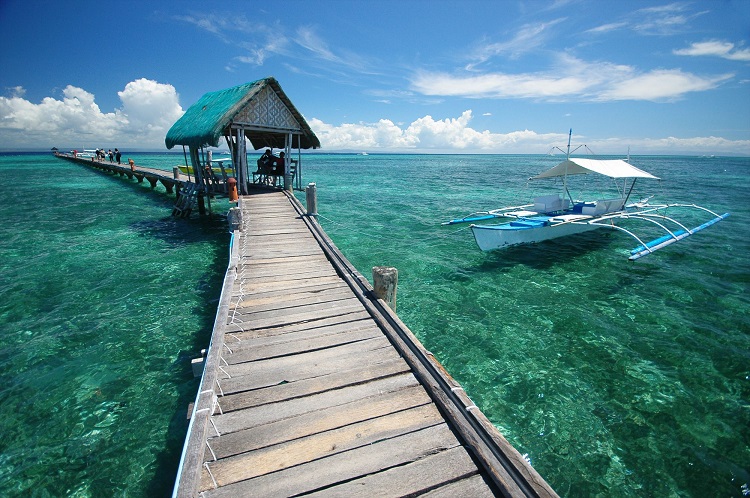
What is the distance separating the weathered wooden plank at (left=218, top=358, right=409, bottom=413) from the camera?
3877mm

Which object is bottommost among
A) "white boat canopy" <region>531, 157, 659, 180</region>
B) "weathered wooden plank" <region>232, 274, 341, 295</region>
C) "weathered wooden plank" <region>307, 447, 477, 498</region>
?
"weathered wooden plank" <region>307, 447, 477, 498</region>

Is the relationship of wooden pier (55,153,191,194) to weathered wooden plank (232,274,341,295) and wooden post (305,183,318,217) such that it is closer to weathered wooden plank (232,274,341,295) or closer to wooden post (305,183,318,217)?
wooden post (305,183,318,217)

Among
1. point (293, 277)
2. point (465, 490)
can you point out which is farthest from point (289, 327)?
point (465, 490)

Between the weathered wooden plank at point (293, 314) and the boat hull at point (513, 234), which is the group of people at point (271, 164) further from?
the weathered wooden plank at point (293, 314)

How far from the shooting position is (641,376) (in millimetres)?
6574

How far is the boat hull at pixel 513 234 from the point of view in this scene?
12380mm

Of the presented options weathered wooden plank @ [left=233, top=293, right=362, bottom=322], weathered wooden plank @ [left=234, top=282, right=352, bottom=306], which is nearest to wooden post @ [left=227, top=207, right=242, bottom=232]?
weathered wooden plank @ [left=234, top=282, right=352, bottom=306]

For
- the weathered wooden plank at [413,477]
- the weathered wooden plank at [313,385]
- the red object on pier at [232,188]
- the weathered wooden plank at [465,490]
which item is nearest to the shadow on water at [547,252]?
the weathered wooden plank at [313,385]

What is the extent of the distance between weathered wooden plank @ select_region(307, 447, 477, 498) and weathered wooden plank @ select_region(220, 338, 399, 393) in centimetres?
160

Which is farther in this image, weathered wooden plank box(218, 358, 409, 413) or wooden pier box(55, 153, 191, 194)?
wooden pier box(55, 153, 191, 194)

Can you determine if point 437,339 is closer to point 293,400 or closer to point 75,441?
point 293,400

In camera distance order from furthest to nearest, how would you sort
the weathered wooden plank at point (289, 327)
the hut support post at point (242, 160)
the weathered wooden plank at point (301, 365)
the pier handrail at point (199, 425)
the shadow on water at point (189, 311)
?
the hut support post at point (242, 160), the weathered wooden plank at point (289, 327), the shadow on water at point (189, 311), the weathered wooden plank at point (301, 365), the pier handrail at point (199, 425)

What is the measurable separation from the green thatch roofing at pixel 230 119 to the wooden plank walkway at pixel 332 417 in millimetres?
9699

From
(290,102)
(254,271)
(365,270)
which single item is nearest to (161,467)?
(254,271)
